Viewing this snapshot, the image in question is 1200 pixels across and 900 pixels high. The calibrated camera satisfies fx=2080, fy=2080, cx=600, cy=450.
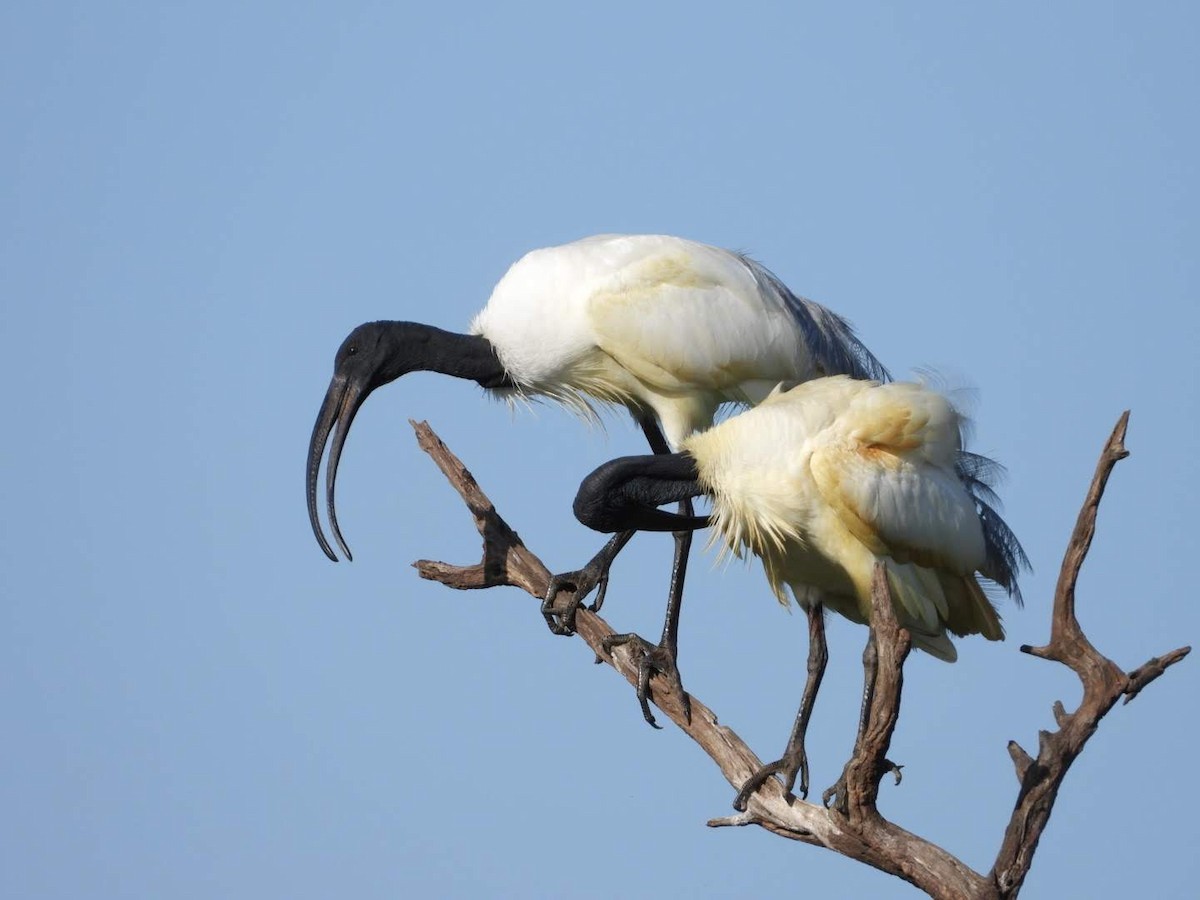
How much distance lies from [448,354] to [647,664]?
2.60 m

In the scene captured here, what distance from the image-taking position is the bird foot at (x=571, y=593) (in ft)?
32.0

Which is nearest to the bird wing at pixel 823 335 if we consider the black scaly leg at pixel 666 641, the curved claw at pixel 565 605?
the black scaly leg at pixel 666 641

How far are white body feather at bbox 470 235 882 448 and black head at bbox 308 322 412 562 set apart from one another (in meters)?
0.60

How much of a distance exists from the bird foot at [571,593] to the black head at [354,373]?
5.47 ft

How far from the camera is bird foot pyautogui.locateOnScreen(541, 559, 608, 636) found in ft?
32.0

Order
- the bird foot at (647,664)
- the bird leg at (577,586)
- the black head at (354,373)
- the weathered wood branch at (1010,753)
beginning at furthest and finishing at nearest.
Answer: the black head at (354,373) < the bird leg at (577,586) < the bird foot at (647,664) < the weathered wood branch at (1010,753)

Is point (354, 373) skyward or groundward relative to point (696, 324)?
skyward

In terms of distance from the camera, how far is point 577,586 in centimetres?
1011

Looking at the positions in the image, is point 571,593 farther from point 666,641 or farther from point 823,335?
point 823,335

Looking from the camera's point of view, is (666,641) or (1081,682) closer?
(1081,682)

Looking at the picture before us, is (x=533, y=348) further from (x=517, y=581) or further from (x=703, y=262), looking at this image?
(x=517, y=581)

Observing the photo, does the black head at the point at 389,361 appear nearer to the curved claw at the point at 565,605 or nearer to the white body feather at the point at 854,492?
the curved claw at the point at 565,605

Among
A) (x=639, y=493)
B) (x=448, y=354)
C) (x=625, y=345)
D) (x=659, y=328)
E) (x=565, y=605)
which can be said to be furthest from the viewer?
(x=448, y=354)

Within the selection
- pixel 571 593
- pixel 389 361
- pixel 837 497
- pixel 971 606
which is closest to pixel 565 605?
pixel 571 593
